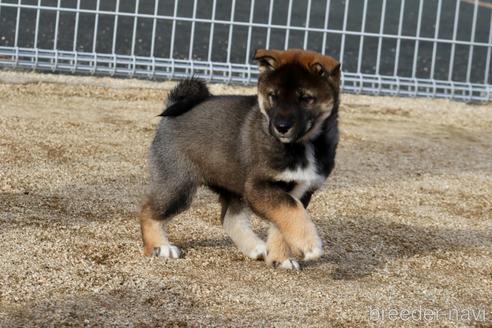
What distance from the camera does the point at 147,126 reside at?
341 inches

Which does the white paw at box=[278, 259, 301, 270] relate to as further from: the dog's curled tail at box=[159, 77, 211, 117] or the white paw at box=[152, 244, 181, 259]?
the dog's curled tail at box=[159, 77, 211, 117]

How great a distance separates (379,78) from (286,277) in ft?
20.2

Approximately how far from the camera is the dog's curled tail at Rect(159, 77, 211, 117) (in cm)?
503

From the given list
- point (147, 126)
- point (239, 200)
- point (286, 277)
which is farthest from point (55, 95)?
point (286, 277)

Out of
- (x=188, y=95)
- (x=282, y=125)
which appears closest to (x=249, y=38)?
(x=188, y=95)

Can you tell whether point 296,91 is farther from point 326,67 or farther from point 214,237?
point 214,237

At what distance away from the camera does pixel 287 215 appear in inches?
169

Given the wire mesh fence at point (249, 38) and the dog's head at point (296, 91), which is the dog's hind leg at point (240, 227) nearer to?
the dog's head at point (296, 91)

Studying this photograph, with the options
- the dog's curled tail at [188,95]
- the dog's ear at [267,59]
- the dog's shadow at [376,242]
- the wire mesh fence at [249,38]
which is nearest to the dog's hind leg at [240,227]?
the dog's shadow at [376,242]

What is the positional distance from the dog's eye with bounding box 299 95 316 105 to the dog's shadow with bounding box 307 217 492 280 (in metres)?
0.88

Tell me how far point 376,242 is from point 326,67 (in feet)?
4.55

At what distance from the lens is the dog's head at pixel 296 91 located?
171 inches

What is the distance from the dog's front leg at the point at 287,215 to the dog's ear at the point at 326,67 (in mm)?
576

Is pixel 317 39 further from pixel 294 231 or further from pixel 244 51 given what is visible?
pixel 294 231
